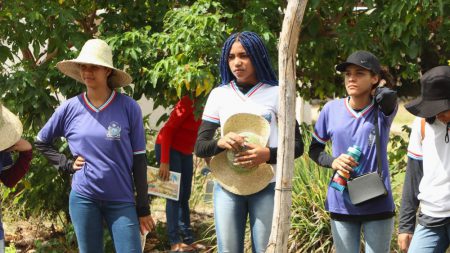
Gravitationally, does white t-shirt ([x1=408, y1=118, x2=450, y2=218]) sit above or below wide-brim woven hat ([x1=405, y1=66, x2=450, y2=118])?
below

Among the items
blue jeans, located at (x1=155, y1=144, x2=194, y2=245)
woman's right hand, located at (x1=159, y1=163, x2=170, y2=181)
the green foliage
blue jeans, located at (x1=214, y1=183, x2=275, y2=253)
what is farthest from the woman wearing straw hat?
the green foliage

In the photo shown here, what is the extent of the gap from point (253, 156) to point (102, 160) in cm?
90

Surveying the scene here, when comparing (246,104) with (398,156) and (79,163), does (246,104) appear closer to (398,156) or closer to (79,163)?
(79,163)

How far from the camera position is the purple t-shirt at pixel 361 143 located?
16.1 ft

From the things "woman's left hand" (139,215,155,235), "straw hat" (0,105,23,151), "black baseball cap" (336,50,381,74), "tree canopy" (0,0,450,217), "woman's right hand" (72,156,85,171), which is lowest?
"woman's left hand" (139,215,155,235)

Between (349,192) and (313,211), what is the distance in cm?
247

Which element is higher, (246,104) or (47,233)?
(246,104)

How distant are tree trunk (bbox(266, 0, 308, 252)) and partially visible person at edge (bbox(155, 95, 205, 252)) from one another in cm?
271

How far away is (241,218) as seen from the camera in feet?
16.2

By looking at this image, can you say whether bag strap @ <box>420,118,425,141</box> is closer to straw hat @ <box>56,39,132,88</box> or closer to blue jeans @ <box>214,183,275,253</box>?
blue jeans @ <box>214,183,275,253</box>

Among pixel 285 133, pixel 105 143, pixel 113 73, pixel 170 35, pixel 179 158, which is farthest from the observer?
pixel 179 158

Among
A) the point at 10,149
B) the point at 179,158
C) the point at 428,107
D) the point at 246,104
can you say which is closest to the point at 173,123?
the point at 179,158

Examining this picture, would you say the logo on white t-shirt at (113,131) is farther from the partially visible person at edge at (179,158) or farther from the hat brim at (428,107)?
the partially visible person at edge at (179,158)

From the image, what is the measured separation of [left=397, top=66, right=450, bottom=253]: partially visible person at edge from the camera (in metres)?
4.55
